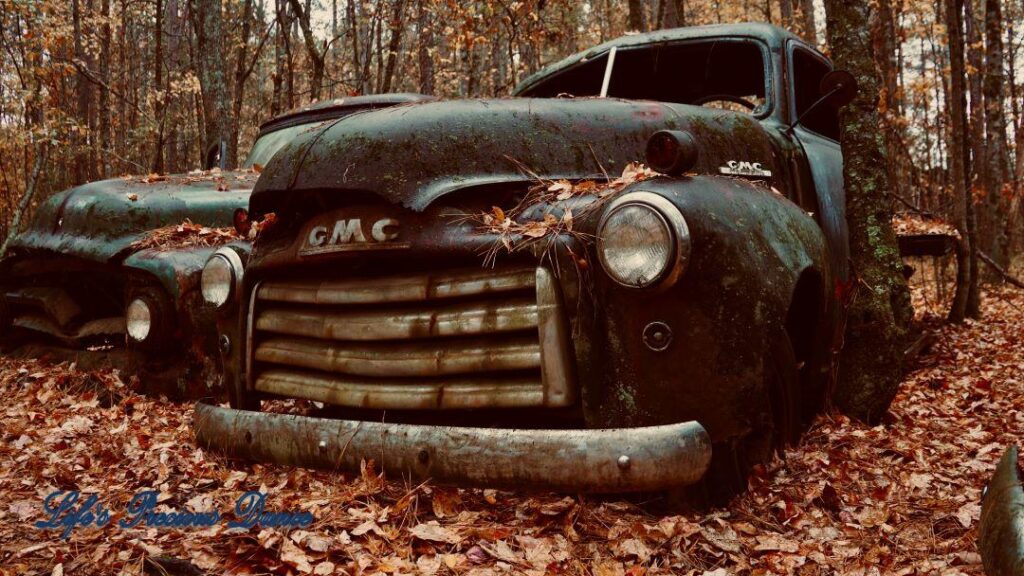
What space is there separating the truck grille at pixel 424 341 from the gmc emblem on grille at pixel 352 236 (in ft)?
0.41

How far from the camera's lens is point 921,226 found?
6.67m

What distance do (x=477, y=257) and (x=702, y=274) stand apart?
2.21 feet

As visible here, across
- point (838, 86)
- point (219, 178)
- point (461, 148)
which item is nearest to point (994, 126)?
point (838, 86)

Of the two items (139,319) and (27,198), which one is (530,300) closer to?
(139,319)

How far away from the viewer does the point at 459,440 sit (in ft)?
7.38

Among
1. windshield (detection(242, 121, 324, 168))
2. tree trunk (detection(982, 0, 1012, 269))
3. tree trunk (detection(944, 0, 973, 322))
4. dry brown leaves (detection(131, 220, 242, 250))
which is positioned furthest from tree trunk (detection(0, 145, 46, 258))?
tree trunk (detection(982, 0, 1012, 269))

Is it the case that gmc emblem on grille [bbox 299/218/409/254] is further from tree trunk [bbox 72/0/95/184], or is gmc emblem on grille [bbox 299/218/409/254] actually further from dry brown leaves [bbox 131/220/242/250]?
tree trunk [bbox 72/0/95/184]

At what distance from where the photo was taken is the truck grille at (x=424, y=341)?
88.8 inches

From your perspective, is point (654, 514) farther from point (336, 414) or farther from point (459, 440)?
point (336, 414)

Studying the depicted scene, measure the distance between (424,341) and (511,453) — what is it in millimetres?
520

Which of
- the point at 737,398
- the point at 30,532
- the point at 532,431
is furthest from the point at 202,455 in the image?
the point at 737,398

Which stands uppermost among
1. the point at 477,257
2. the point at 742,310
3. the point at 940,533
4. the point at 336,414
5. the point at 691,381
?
the point at 477,257

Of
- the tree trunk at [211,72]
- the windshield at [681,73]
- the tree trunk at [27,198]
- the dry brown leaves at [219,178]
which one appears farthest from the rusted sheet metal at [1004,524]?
the tree trunk at [211,72]

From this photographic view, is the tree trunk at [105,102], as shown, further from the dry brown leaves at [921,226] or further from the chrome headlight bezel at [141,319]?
the dry brown leaves at [921,226]
